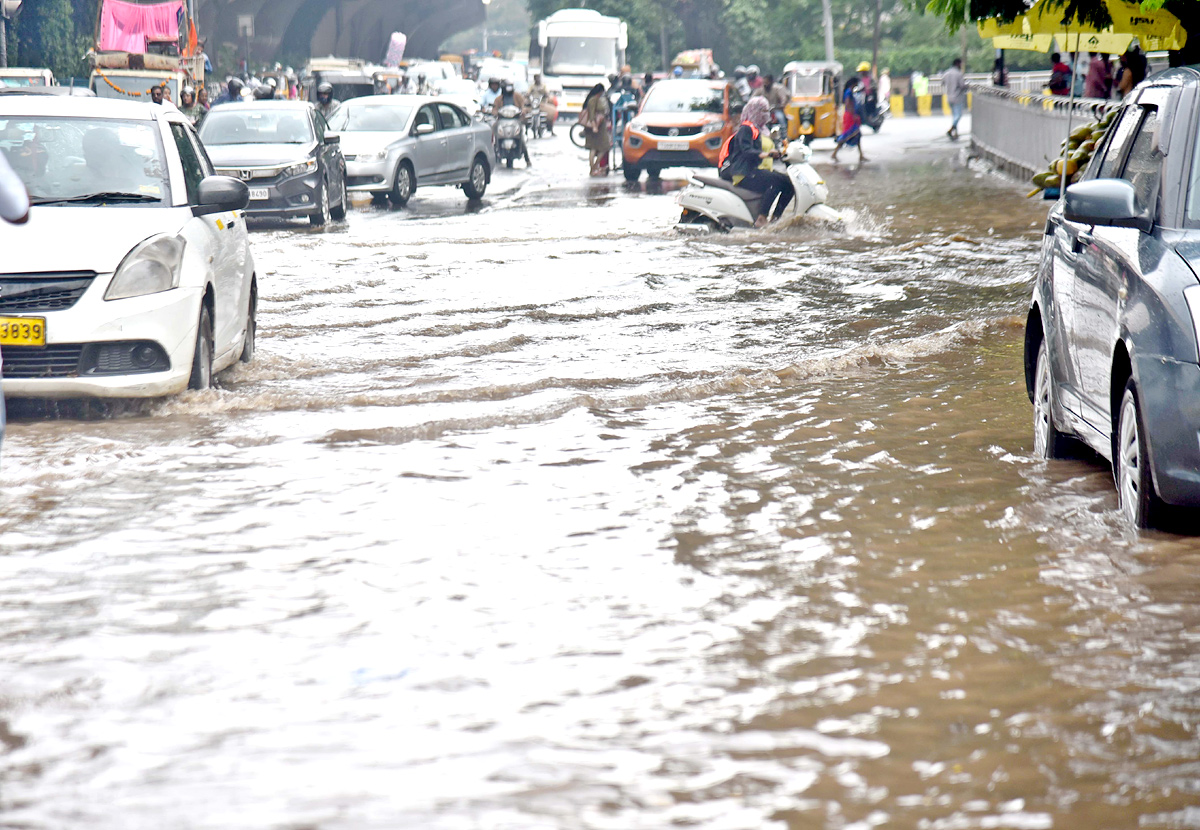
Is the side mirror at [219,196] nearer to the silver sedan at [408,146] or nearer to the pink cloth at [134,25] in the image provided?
the silver sedan at [408,146]

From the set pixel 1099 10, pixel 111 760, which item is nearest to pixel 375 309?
pixel 1099 10

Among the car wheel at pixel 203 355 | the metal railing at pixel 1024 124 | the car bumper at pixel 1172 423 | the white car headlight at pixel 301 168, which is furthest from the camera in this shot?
the metal railing at pixel 1024 124

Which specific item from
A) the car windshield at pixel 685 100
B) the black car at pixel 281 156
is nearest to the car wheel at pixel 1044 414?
the black car at pixel 281 156

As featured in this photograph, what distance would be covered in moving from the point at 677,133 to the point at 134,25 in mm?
19231

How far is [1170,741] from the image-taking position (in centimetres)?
369

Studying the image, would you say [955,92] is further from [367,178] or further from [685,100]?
[367,178]

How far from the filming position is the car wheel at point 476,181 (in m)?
24.6

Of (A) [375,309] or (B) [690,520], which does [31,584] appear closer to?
(B) [690,520]

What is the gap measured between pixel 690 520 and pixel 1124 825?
2739 millimetres

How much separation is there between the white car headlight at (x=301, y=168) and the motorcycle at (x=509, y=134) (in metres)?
12.4

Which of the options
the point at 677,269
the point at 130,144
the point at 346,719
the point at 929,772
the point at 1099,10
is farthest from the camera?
the point at 677,269

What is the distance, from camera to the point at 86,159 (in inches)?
335

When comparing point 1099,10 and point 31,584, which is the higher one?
point 1099,10

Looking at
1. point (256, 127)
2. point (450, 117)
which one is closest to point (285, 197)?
point (256, 127)
